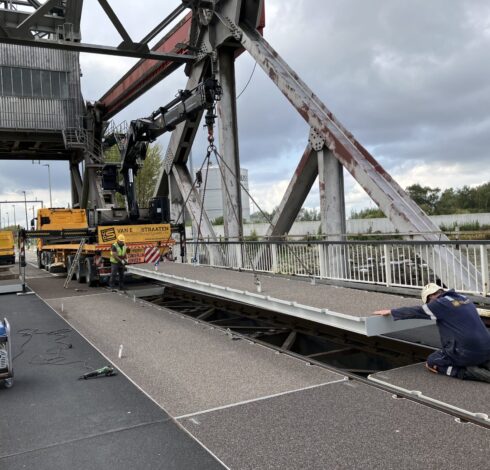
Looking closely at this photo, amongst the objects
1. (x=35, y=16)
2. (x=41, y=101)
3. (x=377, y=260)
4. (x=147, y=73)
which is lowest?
(x=377, y=260)

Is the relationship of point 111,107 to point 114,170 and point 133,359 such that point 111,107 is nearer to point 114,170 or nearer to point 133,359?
point 114,170

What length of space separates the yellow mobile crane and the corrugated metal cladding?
1500 centimetres

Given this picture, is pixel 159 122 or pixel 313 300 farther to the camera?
pixel 159 122

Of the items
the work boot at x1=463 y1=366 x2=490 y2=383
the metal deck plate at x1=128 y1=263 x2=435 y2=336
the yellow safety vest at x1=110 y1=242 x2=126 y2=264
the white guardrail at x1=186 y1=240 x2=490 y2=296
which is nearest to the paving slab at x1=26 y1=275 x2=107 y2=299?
the yellow safety vest at x1=110 y1=242 x2=126 y2=264

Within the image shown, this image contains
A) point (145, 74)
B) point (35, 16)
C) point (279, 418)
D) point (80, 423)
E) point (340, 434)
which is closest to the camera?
point (340, 434)

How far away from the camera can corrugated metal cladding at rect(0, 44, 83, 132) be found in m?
30.4

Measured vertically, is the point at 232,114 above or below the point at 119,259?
above

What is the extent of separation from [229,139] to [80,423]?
13469 mm

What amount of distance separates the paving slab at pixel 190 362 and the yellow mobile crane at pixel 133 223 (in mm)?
5477

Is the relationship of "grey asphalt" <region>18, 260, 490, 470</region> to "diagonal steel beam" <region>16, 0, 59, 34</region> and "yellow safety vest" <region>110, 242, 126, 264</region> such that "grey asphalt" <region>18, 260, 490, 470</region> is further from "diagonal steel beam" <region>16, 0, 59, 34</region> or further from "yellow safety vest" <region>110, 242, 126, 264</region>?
"diagonal steel beam" <region>16, 0, 59, 34</region>

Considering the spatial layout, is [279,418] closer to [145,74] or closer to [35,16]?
[35,16]

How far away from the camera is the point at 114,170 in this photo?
19.0 metres

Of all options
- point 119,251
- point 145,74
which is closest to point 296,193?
point 119,251

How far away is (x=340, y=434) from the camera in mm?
4031
